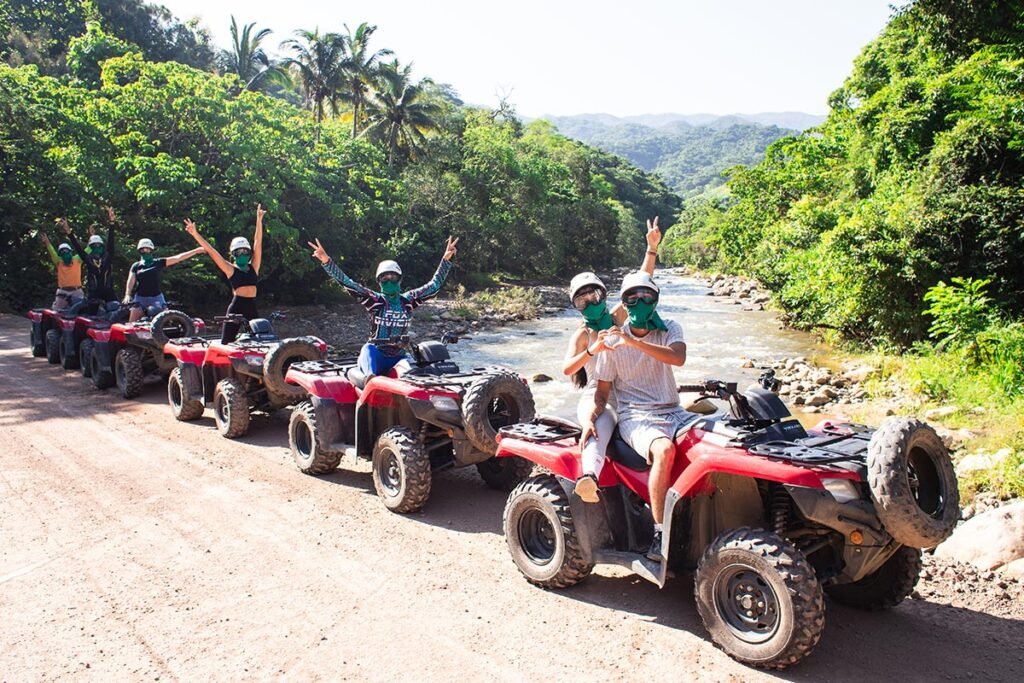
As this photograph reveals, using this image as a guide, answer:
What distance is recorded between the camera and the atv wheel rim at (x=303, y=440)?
7797mm

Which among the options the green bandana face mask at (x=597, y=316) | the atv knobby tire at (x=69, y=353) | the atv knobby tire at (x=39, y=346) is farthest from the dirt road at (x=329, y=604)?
the atv knobby tire at (x=39, y=346)

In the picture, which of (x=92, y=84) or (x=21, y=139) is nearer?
(x=21, y=139)

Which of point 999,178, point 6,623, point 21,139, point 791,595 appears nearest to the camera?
point 791,595

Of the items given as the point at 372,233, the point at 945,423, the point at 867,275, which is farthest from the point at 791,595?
the point at 372,233

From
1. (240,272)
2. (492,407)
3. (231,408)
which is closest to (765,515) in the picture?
(492,407)

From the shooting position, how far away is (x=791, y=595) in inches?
149

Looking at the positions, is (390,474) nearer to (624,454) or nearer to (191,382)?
(624,454)

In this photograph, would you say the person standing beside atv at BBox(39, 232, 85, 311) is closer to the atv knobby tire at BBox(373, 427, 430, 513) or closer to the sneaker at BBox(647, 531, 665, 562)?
the atv knobby tire at BBox(373, 427, 430, 513)

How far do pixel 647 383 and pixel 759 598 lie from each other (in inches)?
56.3

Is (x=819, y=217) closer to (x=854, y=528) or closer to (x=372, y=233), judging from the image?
(x=372, y=233)

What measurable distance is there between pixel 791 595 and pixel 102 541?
5.10 meters

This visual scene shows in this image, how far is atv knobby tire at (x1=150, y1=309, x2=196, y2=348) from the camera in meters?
10.7

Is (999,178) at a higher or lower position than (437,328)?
higher

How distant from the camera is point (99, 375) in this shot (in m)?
11.8
